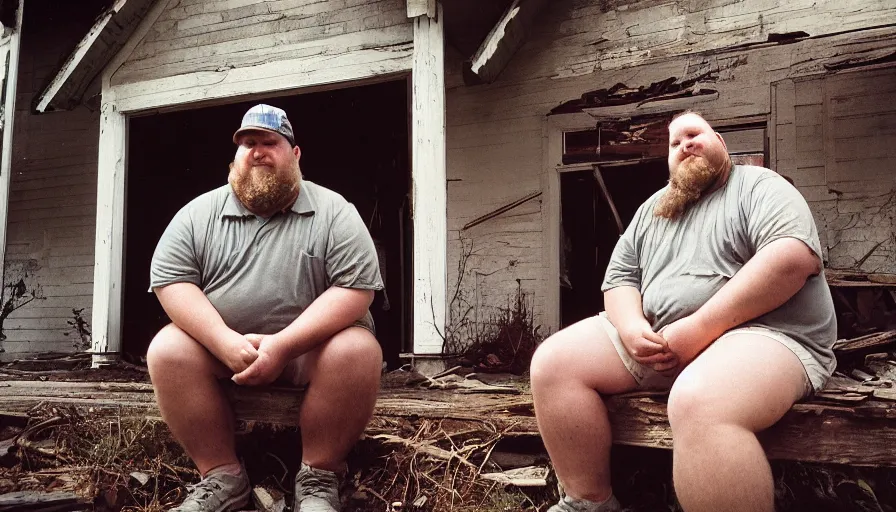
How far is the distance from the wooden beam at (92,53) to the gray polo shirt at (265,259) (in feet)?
15.3

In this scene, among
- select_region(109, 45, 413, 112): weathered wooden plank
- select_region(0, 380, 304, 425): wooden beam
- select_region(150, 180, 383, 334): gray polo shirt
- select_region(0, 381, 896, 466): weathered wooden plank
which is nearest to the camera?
select_region(0, 381, 896, 466): weathered wooden plank

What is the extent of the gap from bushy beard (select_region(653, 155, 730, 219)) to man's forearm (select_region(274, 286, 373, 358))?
128 centimetres

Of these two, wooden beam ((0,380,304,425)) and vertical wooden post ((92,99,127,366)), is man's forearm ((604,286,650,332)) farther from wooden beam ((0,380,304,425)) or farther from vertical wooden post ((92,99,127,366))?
vertical wooden post ((92,99,127,366))

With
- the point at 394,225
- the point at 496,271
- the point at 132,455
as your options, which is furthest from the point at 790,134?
the point at 132,455

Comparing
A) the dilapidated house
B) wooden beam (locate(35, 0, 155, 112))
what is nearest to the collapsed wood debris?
the dilapidated house

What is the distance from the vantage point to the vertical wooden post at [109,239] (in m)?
6.82

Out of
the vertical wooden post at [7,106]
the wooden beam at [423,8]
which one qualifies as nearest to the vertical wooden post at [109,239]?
the vertical wooden post at [7,106]

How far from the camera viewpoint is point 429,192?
5.57m

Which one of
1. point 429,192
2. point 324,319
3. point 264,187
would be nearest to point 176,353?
point 324,319

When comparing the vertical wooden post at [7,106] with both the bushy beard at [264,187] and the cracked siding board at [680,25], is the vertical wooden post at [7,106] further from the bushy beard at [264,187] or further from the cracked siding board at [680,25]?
the cracked siding board at [680,25]

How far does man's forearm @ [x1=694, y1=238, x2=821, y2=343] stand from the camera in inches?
89.9

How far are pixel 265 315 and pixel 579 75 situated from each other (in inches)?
191

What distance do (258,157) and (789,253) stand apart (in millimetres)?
2119

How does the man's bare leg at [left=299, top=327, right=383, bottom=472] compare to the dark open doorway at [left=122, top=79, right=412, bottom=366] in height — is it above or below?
below
